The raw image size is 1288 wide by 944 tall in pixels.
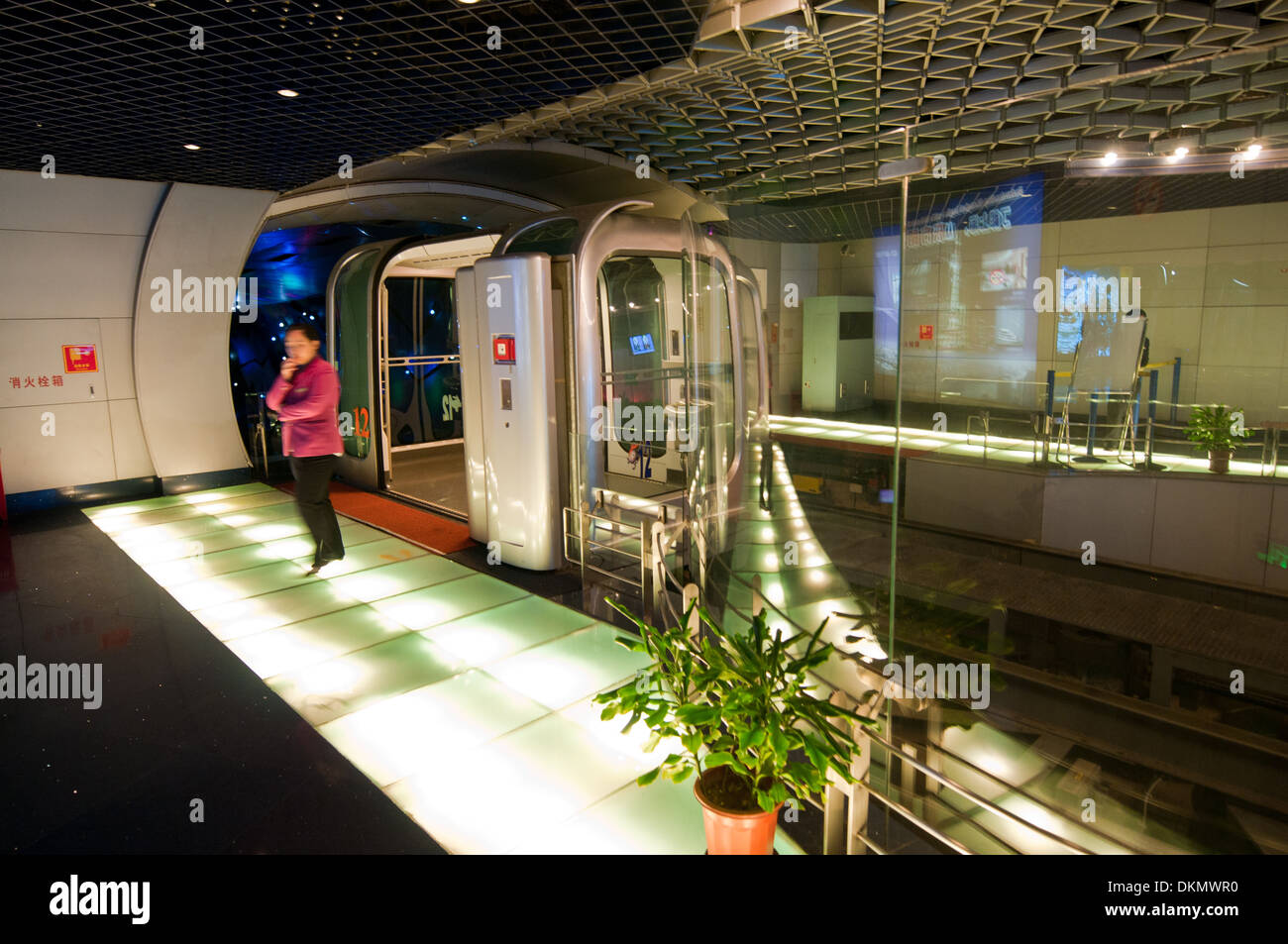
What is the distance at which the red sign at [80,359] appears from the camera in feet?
25.3

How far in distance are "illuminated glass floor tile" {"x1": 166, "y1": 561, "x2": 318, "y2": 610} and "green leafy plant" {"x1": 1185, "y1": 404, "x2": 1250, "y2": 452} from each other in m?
7.38

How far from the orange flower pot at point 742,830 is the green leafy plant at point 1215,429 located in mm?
6006

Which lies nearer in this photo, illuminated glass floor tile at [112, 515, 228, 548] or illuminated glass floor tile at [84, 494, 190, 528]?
illuminated glass floor tile at [112, 515, 228, 548]

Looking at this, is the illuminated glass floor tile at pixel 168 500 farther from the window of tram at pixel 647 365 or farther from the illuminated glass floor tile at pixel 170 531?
the window of tram at pixel 647 365

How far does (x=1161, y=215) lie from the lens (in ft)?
35.9

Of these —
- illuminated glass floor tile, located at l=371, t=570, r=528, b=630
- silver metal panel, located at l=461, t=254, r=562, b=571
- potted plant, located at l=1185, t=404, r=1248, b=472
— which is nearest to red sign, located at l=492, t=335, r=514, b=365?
silver metal panel, located at l=461, t=254, r=562, b=571

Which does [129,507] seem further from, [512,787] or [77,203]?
[512,787]

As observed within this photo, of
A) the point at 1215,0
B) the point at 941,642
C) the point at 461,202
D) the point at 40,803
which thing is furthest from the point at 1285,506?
the point at 461,202

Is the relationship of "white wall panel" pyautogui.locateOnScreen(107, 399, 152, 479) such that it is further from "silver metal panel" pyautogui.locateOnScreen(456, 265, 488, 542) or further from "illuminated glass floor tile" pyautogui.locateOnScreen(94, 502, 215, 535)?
"silver metal panel" pyautogui.locateOnScreen(456, 265, 488, 542)

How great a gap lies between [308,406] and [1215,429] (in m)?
7.28

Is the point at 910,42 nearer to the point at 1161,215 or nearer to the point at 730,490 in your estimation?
the point at 730,490

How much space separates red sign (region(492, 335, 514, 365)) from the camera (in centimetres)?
564

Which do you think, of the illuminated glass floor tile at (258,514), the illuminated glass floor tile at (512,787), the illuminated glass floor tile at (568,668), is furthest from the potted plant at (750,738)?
the illuminated glass floor tile at (258,514)

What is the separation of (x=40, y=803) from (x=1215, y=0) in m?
8.14
